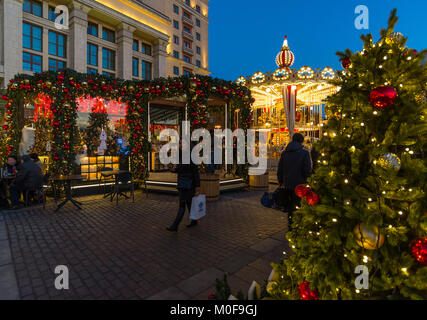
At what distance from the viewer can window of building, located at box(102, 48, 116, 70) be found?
96.1ft

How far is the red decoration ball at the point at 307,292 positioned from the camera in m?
1.59

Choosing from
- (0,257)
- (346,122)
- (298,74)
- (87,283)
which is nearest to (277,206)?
(346,122)

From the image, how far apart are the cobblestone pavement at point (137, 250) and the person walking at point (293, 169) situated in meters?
0.88

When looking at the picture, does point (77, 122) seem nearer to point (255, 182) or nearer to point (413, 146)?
point (255, 182)

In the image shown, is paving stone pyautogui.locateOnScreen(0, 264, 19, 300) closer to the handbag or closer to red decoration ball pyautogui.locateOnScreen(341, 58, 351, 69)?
the handbag

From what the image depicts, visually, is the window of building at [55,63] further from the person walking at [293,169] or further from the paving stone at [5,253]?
the person walking at [293,169]

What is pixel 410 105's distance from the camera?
1.42m

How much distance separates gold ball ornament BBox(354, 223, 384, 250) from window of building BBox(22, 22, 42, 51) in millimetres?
33450

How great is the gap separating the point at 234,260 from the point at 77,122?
8.51 m

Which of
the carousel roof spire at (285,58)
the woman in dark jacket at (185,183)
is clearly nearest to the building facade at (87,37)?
the carousel roof spire at (285,58)

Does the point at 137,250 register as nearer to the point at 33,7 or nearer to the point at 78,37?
the point at 78,37

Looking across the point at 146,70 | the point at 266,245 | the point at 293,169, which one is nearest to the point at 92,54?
the point at 146,70

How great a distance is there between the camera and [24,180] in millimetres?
6598

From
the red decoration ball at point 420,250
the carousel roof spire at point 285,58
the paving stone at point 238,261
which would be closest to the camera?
the red decoration ball at point 420,250
